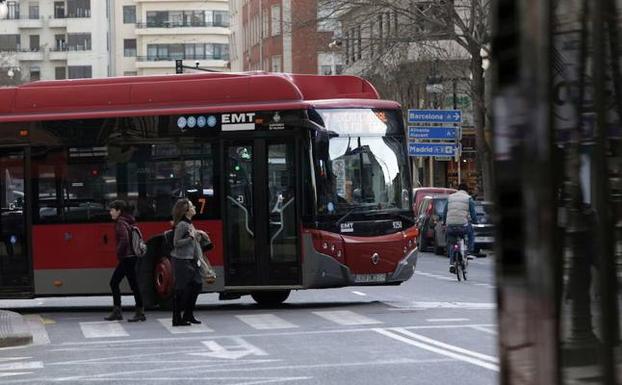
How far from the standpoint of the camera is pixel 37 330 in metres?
17.4

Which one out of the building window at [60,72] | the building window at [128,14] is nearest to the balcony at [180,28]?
the building window at [128,14]

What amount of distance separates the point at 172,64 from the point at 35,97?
10053 centimetres

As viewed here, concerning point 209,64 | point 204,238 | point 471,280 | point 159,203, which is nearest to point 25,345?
point 204,238

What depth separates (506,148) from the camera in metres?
2.10

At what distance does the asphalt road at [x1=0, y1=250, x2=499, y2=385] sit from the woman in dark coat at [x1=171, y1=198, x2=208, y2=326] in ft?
1.31

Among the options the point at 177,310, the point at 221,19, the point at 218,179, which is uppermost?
the point at 221,19

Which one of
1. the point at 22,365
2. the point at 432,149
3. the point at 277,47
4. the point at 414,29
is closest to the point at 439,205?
the point at 414,29

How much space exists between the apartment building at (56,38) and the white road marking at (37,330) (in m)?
95.5

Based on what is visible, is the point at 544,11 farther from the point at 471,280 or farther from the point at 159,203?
the point at 471,280

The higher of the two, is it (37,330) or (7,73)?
(7,73)

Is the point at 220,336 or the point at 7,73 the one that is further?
the point at 7,73

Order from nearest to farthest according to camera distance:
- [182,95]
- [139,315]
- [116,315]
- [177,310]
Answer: [177,310], [139,315], [116,315], [182,95]

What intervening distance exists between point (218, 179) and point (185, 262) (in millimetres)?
2243

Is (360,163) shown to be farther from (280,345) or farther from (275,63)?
(275,63)
